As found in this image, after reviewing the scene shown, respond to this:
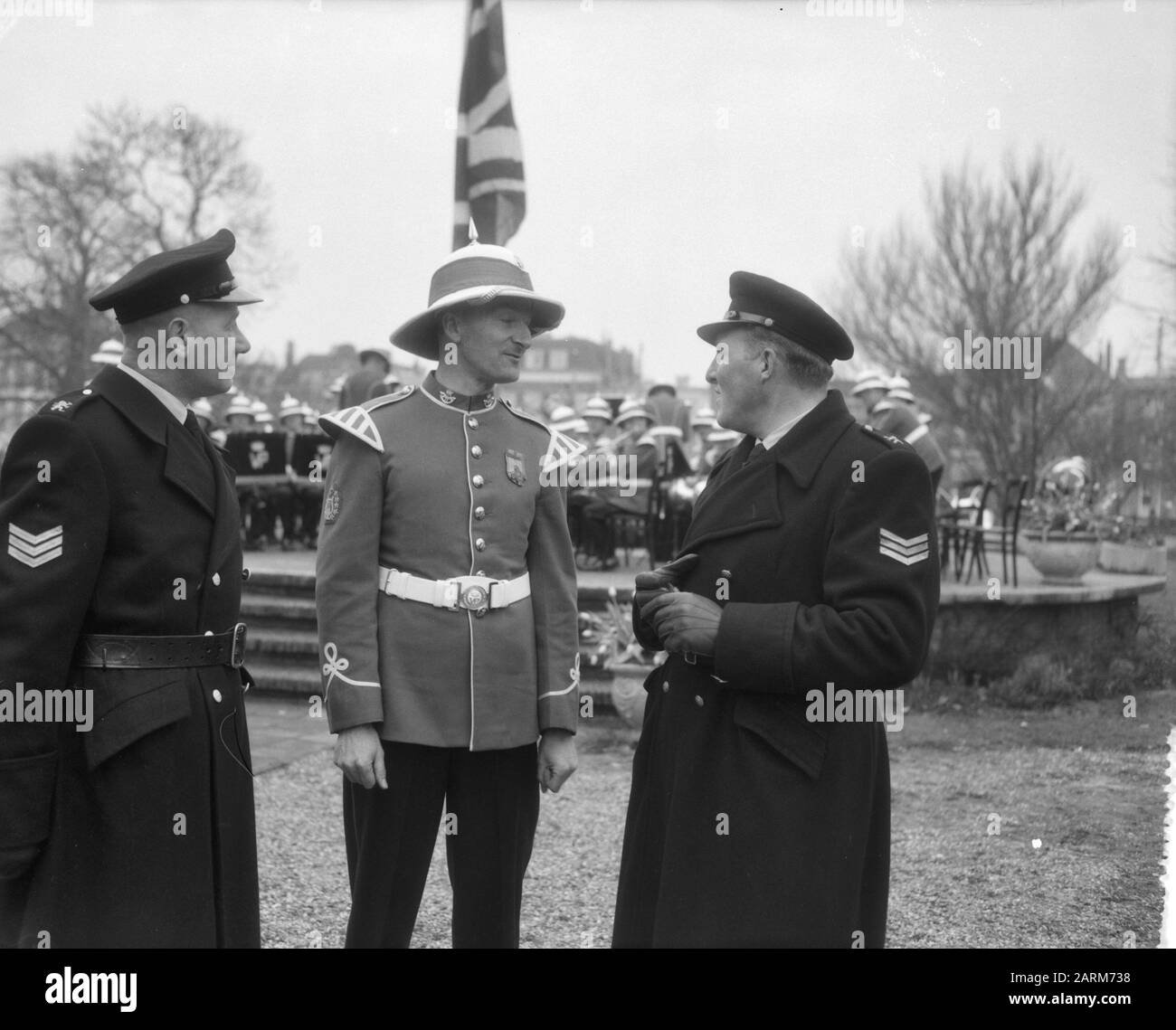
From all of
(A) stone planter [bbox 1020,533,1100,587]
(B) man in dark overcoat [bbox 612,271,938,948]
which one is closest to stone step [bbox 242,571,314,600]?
(A) stone planter [bbox 1020,533,1100,587]

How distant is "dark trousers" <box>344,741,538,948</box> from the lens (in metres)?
3.35

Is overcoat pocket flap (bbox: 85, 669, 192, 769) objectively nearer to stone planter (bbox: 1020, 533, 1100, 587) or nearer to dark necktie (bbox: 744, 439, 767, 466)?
dark necktie (bbox: 744, 439, 767, 466)

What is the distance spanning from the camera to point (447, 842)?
11.3 feet

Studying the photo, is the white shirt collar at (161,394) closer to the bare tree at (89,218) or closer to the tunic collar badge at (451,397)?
the tunic collar badge at (451,397)

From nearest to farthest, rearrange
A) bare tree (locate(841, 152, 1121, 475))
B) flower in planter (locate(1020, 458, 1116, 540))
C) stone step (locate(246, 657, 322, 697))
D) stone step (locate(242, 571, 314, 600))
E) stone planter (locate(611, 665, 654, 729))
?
stone planter (locate(611, 665, 654, 729)), stone step (locate(246, 657, 322, 697)), stone step (locate(242, 571, 314, 600)), flower in planter (locate(1020, 458, 1116, 540)), bare tree (locate(841, 152, 1121, 475))

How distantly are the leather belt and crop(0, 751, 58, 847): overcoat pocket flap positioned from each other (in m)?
0.24

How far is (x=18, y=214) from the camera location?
89.2 feet

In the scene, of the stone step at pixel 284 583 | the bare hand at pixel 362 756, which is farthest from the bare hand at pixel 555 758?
the stone step at pixel 284 583

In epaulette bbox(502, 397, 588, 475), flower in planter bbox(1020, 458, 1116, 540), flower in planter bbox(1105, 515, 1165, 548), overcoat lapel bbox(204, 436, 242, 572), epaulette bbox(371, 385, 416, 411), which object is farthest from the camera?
flower in planter bbox(1105, 515, 1165, 548)

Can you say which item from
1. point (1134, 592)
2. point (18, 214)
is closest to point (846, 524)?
point (1134, 592)

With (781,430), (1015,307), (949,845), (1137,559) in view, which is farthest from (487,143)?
(1015,307)

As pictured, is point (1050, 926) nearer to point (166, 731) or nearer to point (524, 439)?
point (524, 439)
